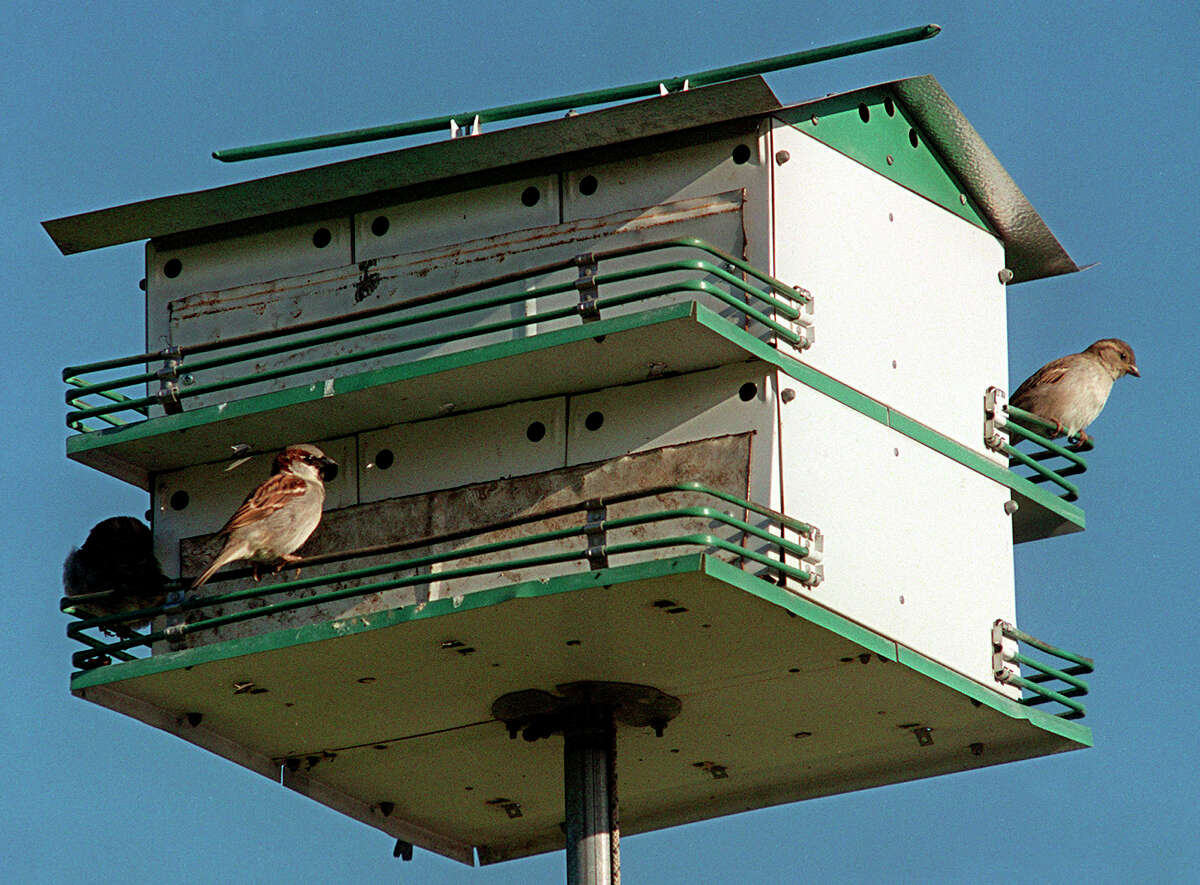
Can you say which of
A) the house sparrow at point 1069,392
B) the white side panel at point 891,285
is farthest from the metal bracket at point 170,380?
the house sparrow at point 1069,392

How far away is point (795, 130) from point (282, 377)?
393 centimetres

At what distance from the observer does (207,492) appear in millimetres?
19906

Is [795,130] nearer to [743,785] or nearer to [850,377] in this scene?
[850,377]

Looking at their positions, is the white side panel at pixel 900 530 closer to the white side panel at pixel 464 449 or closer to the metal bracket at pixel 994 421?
the metal bracket at pixel 994 421

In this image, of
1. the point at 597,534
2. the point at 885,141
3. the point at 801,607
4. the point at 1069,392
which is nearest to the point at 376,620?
the point at 597,534

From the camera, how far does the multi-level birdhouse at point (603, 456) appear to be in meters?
18.1

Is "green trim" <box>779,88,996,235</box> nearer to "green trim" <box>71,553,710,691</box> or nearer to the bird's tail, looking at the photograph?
"green trim" <box>71,553,710,691</box>

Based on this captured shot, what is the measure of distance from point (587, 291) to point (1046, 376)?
5.12m

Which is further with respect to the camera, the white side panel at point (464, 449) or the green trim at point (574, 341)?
the white side panel at point (464, 449)

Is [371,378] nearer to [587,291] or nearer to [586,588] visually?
[587,291]

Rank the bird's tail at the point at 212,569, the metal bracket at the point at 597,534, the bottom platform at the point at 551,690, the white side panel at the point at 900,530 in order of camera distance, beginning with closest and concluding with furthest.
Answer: the metal bracket at the point at 597,534 → the bottom platform at the point at 551,690 → the white side panel at the point at 900,530 → the bird's tail at the point at 212,569

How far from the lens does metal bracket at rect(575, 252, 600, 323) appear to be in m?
18.1

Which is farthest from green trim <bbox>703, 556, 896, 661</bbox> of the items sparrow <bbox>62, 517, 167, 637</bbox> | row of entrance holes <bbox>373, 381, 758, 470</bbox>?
sparrow <bbox>62, 517, 167, 637</bbox>

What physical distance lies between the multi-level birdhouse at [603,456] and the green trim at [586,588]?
27 millimetres
